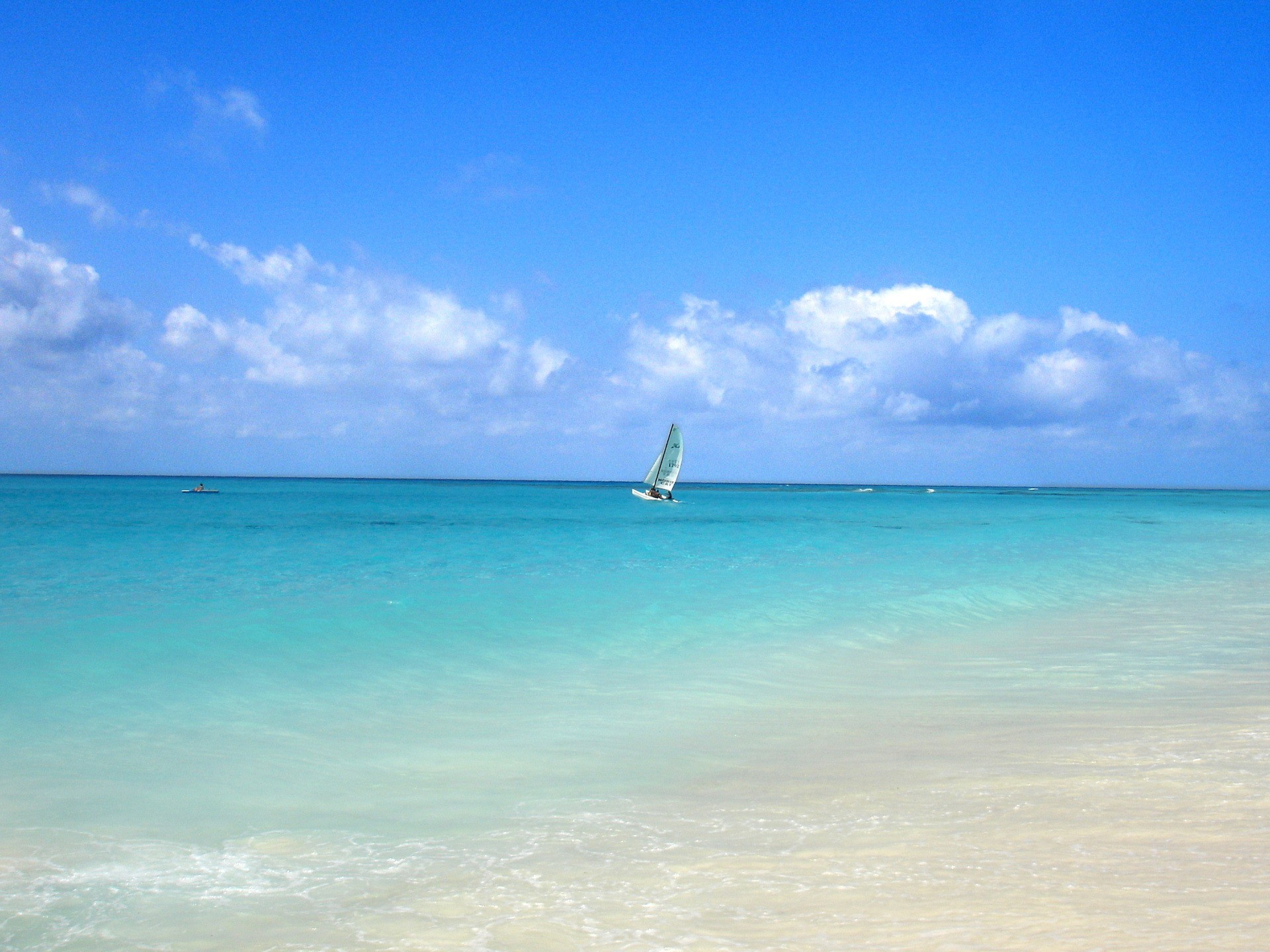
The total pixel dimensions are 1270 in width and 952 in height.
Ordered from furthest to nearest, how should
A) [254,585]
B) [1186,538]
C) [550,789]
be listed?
1. [1186,538]
2. [254,585]
3. [550,789]

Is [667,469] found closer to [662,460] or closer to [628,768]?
[662,460]

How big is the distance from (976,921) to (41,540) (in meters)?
34.3

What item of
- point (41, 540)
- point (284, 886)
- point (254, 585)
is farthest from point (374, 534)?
point (284, 886)

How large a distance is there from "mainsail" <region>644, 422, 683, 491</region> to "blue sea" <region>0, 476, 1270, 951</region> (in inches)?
1779

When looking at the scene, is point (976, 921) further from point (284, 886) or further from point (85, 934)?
point (85, 934)

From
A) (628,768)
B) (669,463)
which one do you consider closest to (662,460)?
(669,463)

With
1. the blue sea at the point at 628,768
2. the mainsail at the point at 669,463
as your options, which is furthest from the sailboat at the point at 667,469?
the blue sea at the point at 628,768

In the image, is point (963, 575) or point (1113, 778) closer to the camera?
point (1113, 778)

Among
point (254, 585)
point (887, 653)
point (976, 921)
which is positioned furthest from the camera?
point (254, 585)

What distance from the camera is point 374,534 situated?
37.5 m

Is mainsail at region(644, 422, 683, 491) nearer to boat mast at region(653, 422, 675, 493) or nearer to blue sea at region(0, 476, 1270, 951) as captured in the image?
boat mast at region(653, 422, 675, 493)

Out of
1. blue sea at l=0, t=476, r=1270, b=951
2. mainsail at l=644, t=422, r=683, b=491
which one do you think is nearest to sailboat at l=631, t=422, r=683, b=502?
mainsail at l=644, t=422, r=683, b=491

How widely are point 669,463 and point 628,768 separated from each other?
59834mm

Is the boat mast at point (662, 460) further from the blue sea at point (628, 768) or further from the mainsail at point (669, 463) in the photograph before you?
Answer: the blue sea at point (628, 768)
